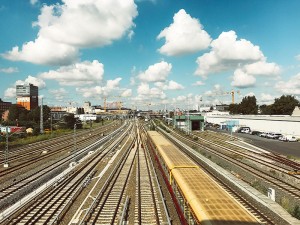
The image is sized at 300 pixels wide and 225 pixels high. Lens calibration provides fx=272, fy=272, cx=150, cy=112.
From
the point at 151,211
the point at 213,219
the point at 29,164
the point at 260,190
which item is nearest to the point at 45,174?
the point at 29,164

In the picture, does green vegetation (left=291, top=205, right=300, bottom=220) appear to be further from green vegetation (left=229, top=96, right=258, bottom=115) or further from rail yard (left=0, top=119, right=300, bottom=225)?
green vegetation (left=229, top=96, right=258, bottom=115)

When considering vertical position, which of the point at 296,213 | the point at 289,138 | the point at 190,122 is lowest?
the point at 296,213

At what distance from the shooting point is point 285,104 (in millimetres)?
121750

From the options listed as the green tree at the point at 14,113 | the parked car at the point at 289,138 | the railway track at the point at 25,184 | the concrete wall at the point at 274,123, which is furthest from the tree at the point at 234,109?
the railway track at the point at 25,184

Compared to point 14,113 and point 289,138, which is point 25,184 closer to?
point 289,138

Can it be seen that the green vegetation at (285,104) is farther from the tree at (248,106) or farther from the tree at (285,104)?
the tree at (248,106)

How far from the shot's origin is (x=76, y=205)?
23.5 meters

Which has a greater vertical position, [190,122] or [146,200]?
[190,122]

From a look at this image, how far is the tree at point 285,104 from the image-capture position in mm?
120250

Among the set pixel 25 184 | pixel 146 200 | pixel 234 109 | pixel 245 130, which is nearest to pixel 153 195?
pixel 146 200

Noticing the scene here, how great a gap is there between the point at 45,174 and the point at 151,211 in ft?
60.2

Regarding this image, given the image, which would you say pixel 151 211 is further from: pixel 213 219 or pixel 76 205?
pixel 213 219

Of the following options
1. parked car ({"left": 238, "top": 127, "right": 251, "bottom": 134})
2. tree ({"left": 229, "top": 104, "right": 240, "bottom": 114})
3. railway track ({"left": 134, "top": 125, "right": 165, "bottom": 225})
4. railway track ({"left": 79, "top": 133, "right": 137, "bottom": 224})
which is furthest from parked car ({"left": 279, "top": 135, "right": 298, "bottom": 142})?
tree ({"left": 229, "top": 104, "right": 240, "bottom": 114})

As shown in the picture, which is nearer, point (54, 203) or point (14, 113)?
point (54, 203)
